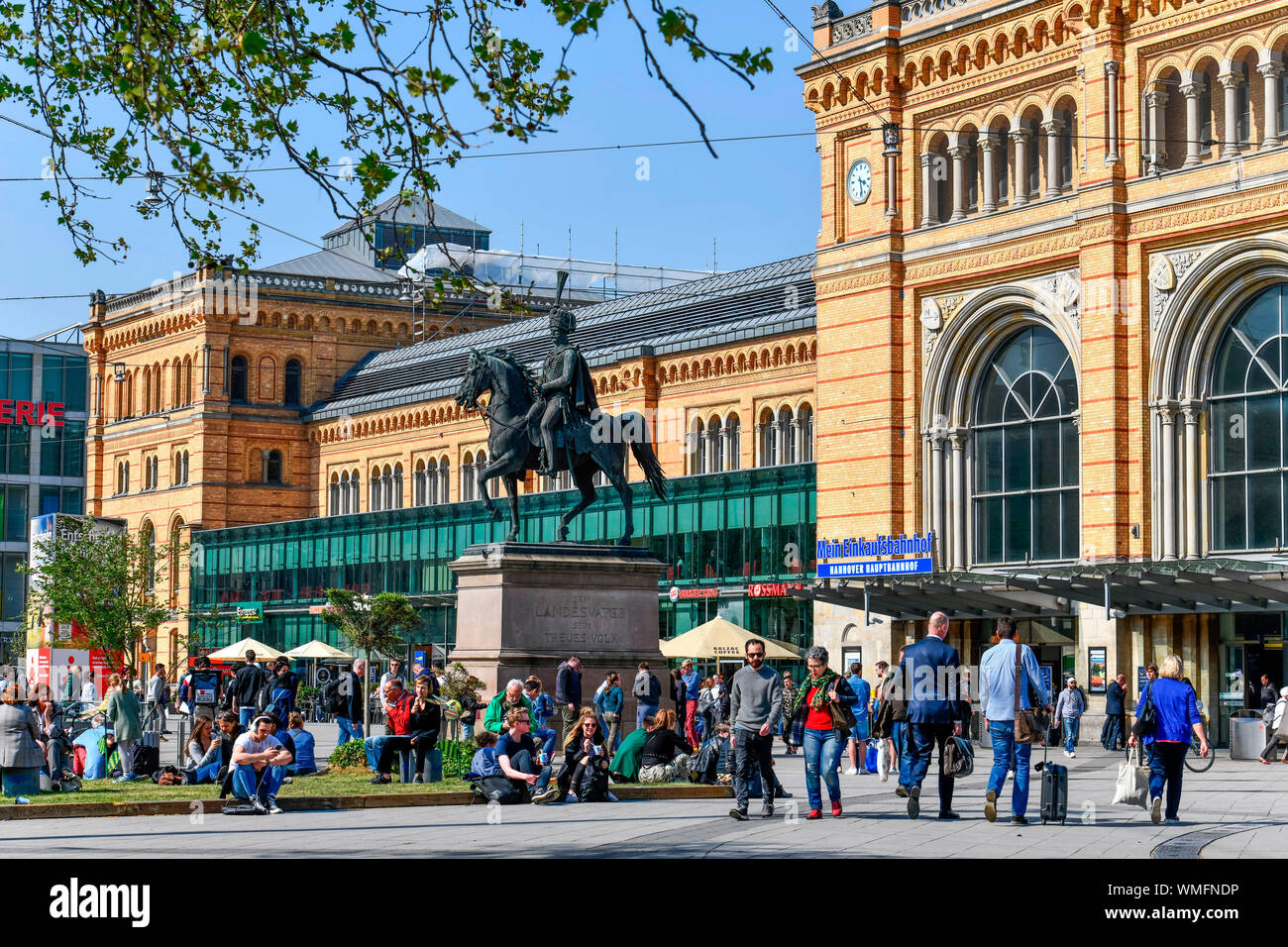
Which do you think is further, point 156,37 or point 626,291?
point 626,291

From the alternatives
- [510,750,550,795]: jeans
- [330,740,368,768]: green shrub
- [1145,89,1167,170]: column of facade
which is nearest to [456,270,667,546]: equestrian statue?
[330,740,368,768]: green shrub

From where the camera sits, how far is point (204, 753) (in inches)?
939

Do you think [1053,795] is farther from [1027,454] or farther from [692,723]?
[1027,454]

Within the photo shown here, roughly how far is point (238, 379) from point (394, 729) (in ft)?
191

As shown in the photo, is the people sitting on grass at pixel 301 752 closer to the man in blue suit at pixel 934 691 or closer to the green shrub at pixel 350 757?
the green shrub at pixel 350 757

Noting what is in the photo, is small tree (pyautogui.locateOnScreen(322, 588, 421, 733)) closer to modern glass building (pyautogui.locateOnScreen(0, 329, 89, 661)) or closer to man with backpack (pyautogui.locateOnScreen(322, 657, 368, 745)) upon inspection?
man with backpack (pyautogui.locateOnScreen(322, 657, 368, 745))

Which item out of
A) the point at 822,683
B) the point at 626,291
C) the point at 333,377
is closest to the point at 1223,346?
the point at 822,683

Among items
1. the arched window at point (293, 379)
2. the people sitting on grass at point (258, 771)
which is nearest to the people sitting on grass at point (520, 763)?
the people sitting on grass at point (258, 771)

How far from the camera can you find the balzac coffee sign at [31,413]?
90.5 meters

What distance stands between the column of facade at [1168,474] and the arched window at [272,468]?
1943 inches

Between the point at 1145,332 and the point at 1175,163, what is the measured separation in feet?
10.8
